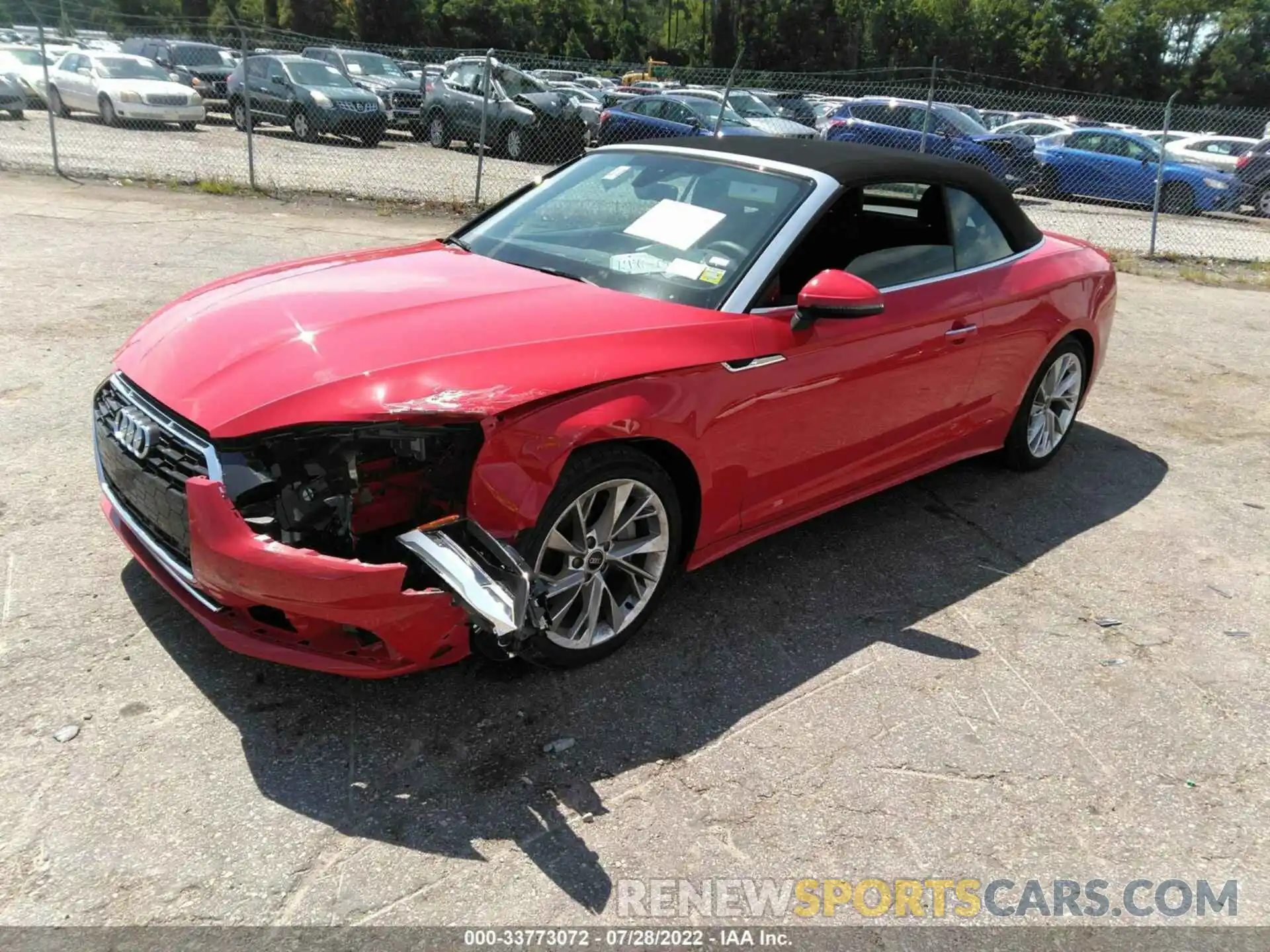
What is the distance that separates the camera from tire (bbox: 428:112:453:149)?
18734mm

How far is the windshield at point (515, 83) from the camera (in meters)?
18.1

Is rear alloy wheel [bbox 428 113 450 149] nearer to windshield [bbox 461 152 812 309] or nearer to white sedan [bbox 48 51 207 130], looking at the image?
white sedan [bbox 48 51 207 130]

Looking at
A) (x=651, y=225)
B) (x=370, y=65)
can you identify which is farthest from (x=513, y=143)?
(x=651, y=225)

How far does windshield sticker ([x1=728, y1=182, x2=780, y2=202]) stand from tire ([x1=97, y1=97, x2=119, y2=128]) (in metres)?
17.7

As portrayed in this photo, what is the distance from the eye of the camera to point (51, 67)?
65.2 ft

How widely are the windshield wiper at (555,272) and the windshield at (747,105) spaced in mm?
15494

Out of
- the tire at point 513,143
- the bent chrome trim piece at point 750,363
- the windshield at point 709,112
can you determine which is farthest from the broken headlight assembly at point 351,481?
the tire at point 513,143

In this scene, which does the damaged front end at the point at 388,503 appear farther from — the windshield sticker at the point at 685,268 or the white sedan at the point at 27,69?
the white sedan at the point at 27,69

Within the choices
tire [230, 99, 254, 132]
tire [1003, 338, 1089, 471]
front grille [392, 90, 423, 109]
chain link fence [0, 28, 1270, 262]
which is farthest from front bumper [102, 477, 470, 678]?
front grille [392, 90, 423, 109]

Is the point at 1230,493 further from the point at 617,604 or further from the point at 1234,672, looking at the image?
the point at 617,604

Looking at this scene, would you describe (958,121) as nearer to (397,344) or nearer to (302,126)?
(302,126)

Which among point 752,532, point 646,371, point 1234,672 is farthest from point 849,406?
point 1234,672

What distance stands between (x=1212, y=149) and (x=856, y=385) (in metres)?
21.0

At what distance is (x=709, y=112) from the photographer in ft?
56.1
